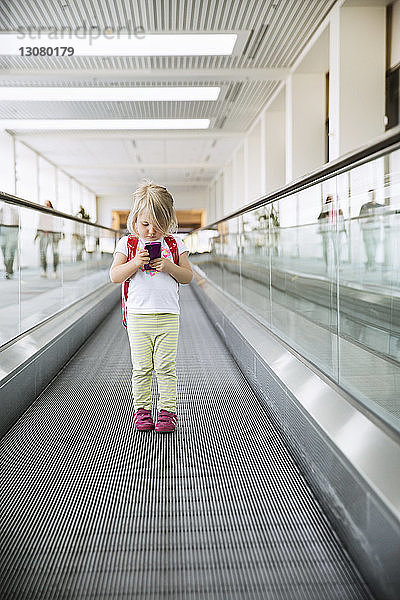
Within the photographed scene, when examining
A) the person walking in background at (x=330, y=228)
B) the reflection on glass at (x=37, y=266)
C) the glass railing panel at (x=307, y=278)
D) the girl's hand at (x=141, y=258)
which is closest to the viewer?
the person walking in background at (x=330, y=228)

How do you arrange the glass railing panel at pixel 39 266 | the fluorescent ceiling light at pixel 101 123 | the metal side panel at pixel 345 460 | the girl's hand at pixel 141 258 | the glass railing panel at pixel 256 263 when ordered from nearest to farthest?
the metal side panel at pixel 345 460 < the girl's hand at pixel 141 258 < the glass railing panel at pixel 39 266 < the glass railing panel at pixel 256 263 < the fluorescent ceiling light at pixel 101 123

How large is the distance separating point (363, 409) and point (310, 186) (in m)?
1.47

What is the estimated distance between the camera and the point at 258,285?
5629 millimetres

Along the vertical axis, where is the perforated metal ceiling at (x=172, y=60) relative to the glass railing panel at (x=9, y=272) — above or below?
above

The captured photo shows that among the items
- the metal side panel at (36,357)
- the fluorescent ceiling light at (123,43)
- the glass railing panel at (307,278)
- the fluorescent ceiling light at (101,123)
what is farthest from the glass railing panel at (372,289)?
the fluorescent ceiling light at (101,123)

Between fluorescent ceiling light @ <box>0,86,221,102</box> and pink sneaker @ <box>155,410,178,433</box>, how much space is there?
1238cm

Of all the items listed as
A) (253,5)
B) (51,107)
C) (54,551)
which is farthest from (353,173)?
(51,107)

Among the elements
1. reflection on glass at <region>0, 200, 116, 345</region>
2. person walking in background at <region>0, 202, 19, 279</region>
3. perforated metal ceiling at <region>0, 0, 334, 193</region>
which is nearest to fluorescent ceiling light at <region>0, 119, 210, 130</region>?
perforated metal ceiling at <region>0, 0, 334, 193</region>

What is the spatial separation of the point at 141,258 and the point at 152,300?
27cm

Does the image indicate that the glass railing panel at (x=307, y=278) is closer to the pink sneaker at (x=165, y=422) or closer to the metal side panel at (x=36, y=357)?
the pink sneaker at (x=165, y=422)

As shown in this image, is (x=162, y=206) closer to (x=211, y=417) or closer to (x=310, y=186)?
(x=310, y=186)

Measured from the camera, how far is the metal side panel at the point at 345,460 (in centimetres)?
174

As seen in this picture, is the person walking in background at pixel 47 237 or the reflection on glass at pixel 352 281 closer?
the reflection on glass at pixel 352 281

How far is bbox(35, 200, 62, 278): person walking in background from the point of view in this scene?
5.68 meters
